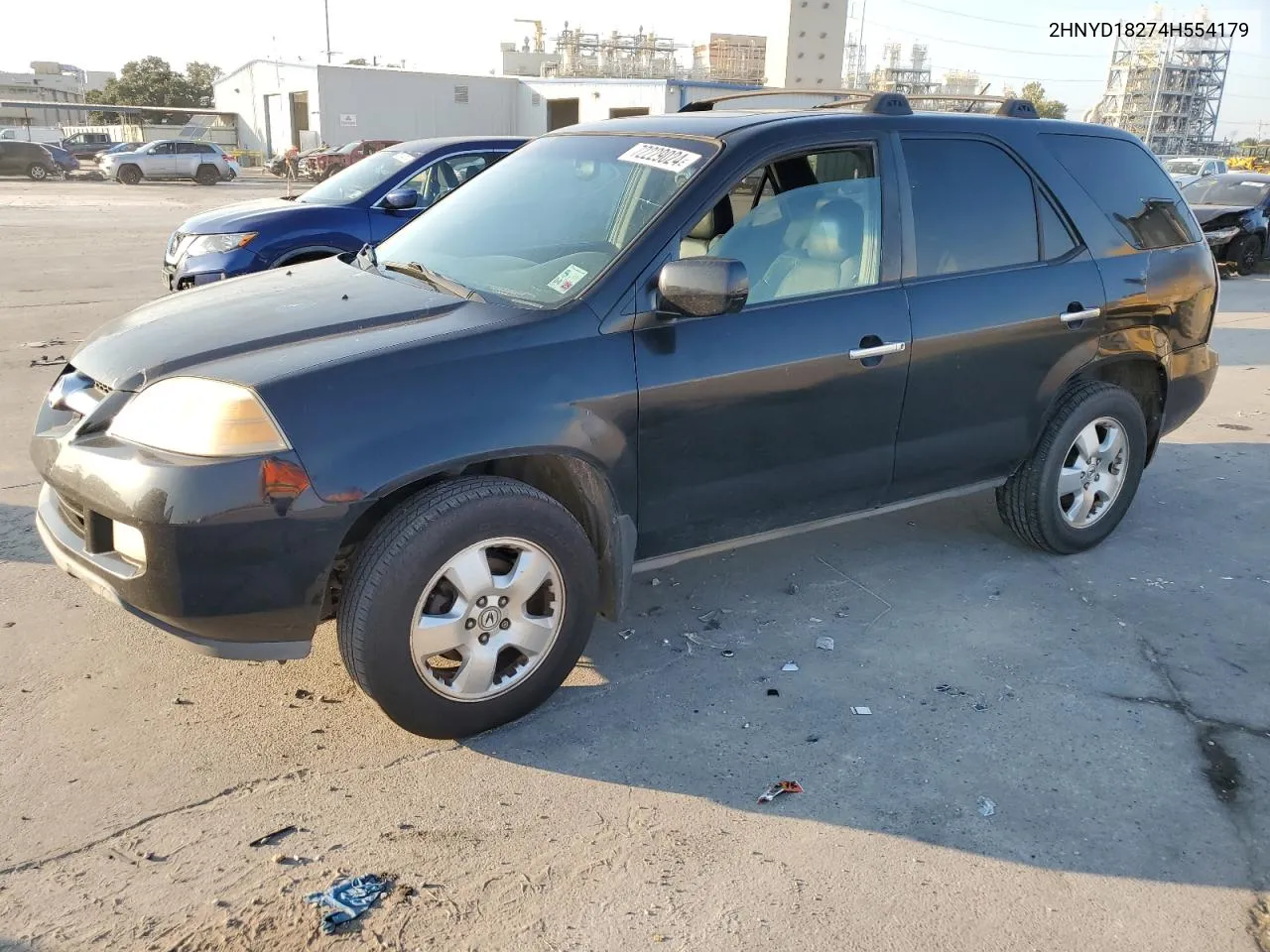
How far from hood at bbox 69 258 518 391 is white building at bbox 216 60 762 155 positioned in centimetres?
4011

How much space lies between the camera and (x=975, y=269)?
405 cm

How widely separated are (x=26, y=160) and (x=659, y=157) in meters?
38.5

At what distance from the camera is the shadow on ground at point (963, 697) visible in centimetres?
292

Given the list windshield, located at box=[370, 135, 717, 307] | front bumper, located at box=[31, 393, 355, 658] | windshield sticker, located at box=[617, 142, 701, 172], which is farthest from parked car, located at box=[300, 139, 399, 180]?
front bumper, located at box=[31, 393, 355, 658]

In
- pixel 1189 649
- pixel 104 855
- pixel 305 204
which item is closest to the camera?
pixel 104 855

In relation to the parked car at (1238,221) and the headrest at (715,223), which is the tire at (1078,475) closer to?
the headrest at (715,223)

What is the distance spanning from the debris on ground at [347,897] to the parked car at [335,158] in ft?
102

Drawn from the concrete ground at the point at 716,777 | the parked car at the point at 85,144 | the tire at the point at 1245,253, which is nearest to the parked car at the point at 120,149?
the parked car at the point at 85,144

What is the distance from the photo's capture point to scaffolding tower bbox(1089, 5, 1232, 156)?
8738cm

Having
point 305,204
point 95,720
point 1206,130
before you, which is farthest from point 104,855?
point 1206,130

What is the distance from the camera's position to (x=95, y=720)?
126 inches

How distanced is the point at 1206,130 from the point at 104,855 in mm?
108851

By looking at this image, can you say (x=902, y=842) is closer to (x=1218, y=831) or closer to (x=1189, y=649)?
(x=1218, y=831)

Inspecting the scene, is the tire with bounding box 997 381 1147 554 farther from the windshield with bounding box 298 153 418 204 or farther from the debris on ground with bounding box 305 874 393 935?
the windshield with bounding box 298 153 418 204
